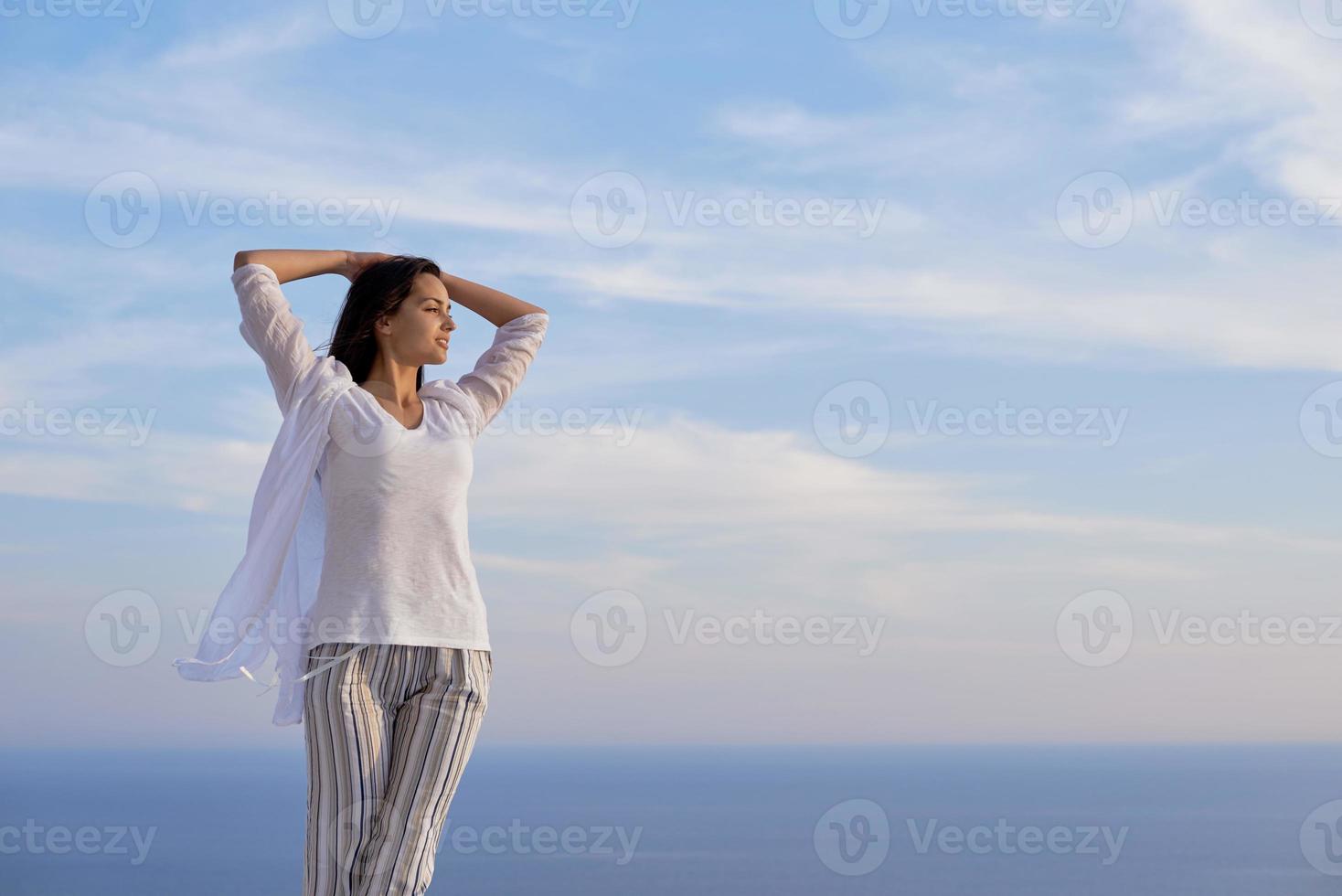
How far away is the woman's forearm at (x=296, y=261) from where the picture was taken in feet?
7.09

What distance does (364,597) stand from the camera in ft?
6.56

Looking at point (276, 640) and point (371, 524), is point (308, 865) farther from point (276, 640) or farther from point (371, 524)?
point (371, 524)

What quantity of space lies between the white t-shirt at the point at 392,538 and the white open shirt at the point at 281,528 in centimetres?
4

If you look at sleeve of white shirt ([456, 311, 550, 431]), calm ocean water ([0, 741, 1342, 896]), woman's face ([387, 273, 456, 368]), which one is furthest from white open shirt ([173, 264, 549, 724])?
calm ocean water ([0, 741, 1342, 896])

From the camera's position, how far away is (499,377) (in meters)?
2.36

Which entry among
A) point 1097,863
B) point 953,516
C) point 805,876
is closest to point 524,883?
point 805,876

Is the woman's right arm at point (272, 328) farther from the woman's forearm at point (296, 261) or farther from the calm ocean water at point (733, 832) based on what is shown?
the calm ocean water at point (733, 832)

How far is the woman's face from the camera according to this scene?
7.23 ft

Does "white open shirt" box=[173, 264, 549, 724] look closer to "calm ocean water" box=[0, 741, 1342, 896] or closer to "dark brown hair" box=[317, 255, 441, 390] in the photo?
"dark brown hair" box=[317, 255, 441, 390]

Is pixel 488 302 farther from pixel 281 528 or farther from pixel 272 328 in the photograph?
pixel 281 528

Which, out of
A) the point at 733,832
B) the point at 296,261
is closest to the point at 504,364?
the point at 296,261

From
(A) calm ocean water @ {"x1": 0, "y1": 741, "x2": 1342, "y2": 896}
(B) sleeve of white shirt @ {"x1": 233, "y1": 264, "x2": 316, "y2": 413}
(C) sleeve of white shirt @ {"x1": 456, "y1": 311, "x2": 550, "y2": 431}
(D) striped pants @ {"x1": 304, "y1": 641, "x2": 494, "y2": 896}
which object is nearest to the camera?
(D) striped pants @ {"x1": 304, "y1": 641, "x2": 494, "y2": 896}

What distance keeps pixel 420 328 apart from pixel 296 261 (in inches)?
9.7

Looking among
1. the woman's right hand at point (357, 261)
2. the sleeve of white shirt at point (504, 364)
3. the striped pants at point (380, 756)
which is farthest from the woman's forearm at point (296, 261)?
the striped pants at point (380, 756)
